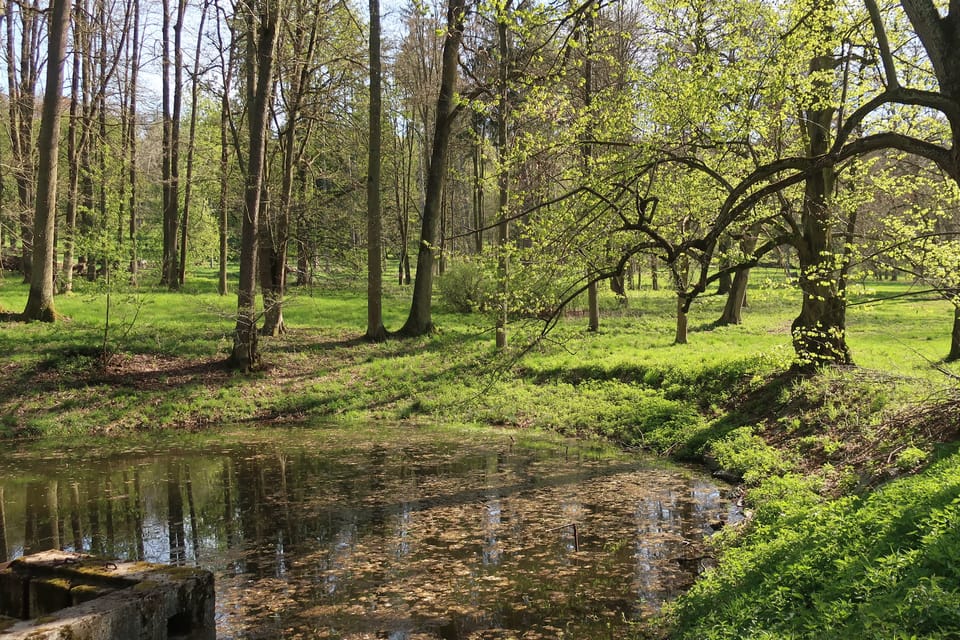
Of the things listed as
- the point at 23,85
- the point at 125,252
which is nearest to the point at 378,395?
the point at 125,252

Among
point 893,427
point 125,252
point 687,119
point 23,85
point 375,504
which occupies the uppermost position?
point 23,85

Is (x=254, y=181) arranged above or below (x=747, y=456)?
above

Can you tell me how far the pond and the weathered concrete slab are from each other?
61 centimetres

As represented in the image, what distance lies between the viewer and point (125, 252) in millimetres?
15391

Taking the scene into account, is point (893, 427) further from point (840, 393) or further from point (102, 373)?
point (102, 373)

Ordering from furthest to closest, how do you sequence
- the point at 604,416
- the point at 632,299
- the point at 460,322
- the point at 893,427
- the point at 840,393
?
1. the point at 632,299
2. the point at 460,322
3. the point at 604,416
4. the point at 840,393
5. the point at 893,427

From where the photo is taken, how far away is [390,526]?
808 centimetres

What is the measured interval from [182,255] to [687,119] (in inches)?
1001

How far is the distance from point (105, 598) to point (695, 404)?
35.9 feet

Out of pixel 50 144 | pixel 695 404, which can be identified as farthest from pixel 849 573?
pixel 50 144

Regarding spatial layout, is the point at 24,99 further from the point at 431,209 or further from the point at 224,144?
the point at 431,209

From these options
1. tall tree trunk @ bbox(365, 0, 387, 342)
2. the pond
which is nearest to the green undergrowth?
the pond

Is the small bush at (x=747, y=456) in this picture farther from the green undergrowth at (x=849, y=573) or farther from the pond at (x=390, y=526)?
the green undergrowth at (x=849, y=573)

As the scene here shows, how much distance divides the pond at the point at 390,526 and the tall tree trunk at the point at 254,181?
4270 mm
